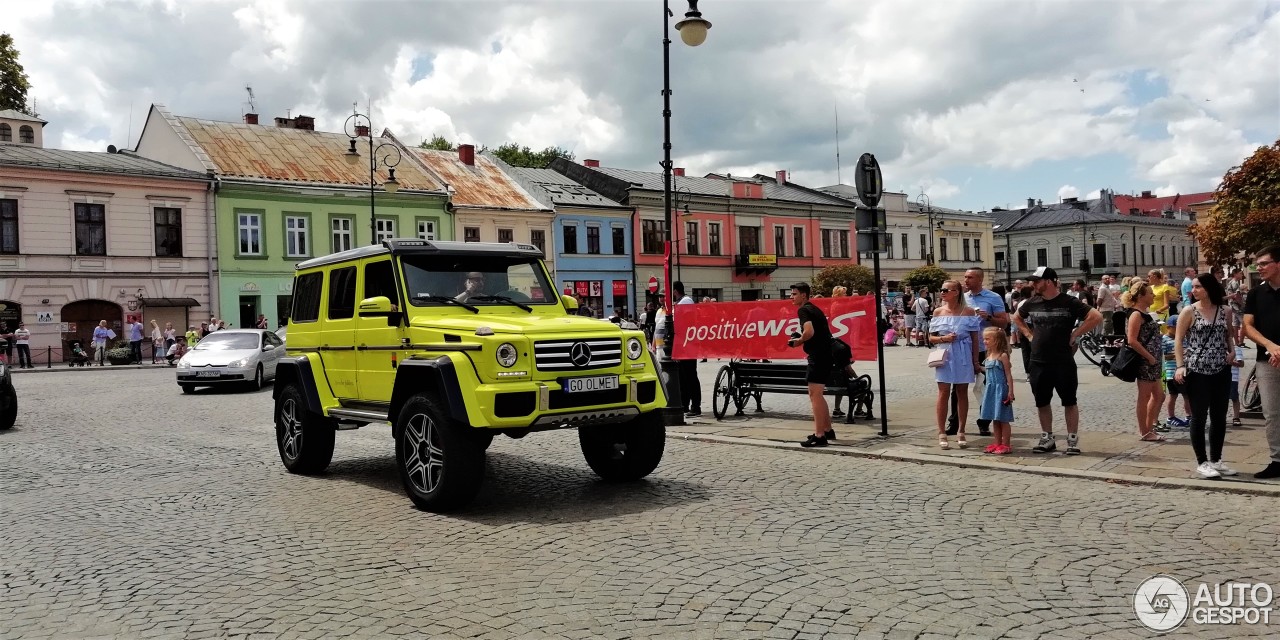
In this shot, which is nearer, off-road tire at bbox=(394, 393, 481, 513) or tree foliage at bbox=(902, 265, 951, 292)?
off-road tire at bbox=(394, 393, 481, 513)

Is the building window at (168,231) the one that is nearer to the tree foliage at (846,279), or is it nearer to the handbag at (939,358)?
the tree foliage at (846,279)

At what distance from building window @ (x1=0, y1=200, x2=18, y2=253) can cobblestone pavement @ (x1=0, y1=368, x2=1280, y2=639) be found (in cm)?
3217

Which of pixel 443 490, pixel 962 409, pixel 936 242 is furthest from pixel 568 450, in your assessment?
pixel 936 242

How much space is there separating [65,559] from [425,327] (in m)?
2.87

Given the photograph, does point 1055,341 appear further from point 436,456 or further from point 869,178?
point 436,456

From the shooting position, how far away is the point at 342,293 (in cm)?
877

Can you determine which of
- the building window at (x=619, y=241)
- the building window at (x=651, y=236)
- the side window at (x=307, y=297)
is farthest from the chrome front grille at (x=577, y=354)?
the building window at (x=651, y=236)

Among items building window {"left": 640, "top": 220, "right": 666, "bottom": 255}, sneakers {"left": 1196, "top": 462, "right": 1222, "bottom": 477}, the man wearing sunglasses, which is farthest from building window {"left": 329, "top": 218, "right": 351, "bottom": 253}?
the man wearing sunglasses

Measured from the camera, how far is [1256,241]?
31656mm

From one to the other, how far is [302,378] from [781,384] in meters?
6.42

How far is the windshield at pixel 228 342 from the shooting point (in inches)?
839

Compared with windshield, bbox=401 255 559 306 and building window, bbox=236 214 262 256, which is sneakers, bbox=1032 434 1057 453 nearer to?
windshield, bbox=401 255 559 306

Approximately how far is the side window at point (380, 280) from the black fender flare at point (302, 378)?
45.9 inches

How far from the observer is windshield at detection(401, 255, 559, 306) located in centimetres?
806
